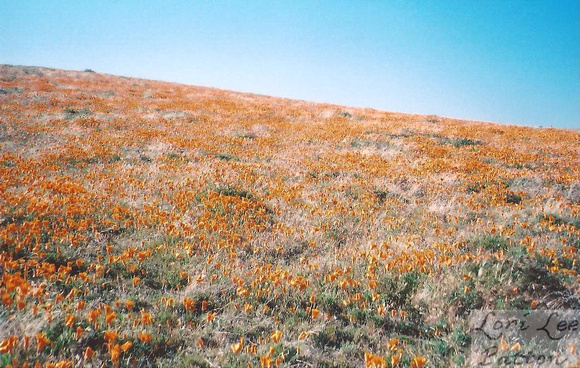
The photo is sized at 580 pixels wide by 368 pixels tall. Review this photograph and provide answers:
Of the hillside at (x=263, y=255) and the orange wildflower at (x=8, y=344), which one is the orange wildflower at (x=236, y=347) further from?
the orange wildflower at (x=8, y=344)

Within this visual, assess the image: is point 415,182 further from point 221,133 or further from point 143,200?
point 221,133

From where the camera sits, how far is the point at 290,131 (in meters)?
18.6

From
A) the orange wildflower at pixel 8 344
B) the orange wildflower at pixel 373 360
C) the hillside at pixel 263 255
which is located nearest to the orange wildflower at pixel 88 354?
the hillside at pixel 263 255

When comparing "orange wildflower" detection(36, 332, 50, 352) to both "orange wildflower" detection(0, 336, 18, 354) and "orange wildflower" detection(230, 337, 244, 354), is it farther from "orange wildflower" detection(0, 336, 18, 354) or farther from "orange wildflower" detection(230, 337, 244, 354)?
"orange wildflower" detection(230, 337, 244, 354)

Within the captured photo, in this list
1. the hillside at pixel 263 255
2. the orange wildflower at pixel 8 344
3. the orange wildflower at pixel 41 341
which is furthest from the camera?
the hillside at pixel 263 255

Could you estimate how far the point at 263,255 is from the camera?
5.15 m

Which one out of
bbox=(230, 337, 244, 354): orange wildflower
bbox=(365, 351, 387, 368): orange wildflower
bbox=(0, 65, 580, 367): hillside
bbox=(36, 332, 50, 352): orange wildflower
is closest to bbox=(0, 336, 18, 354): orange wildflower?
bbox=(0, 65, 580, 367): hillside

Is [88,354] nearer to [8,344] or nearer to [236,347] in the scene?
[8,344]

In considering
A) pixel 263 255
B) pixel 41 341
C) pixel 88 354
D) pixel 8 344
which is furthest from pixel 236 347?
pixel 263 255

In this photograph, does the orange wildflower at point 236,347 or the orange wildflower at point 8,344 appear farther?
the orange wildflower at point 236,347

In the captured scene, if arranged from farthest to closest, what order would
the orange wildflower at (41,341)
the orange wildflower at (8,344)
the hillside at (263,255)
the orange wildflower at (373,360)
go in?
1. the hillside at (263,255)
2. the orange wildflower at (373,360)
3. the orange wildflower at (41,341)
4. the orange wildflower at (8,344)

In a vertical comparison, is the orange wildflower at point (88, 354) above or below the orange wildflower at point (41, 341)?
below

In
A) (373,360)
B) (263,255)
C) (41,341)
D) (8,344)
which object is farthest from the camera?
(263,255)

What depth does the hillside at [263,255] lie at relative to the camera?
320cm
